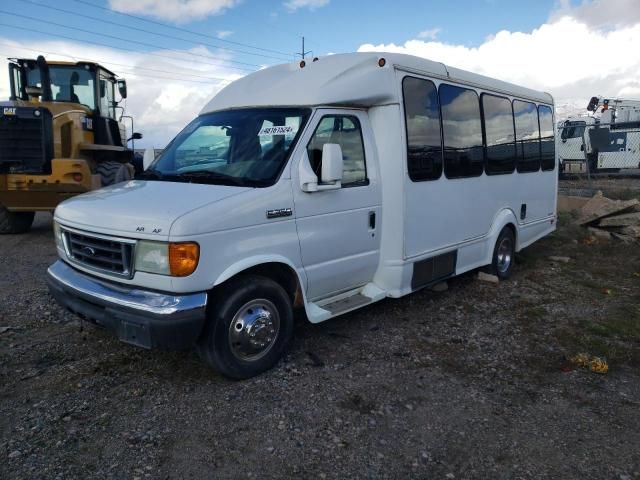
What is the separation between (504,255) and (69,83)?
9.21 meters

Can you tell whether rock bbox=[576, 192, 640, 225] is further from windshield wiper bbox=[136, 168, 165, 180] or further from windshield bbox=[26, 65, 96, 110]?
windshield bbox=[26, 65, 96, 110]

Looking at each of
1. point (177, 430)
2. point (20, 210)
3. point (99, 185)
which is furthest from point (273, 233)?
point (20, 210)

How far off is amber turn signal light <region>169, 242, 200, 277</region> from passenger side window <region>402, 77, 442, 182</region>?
2.48m

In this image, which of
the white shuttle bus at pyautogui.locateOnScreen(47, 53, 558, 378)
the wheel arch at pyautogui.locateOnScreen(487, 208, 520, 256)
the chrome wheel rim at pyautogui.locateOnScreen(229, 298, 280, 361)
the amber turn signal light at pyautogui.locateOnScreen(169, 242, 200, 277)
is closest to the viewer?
the amber turn signal light at pyautogui.locateOnScreen(169, 242, 200, 277)

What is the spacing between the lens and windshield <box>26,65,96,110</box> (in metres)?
10.5

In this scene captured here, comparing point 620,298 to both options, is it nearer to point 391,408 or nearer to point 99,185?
point 391,408

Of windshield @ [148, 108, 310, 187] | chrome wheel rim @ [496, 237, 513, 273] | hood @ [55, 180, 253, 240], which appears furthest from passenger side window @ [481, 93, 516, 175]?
hood @ [55, 180, 253, 240]

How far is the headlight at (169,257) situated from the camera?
136 inches

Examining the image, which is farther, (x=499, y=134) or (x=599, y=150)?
(x=599, y=150)

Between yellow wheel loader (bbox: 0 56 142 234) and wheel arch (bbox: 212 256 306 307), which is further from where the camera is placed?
yellow wheel loader (bbox: 0 56 142 234)

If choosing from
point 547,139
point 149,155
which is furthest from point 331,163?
point 547,139

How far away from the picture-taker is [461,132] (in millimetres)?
6012

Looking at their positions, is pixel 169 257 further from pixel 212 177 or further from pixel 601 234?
pixel 601 234

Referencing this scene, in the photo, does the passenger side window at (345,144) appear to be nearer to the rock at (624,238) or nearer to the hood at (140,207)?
the hood at (140,207)
